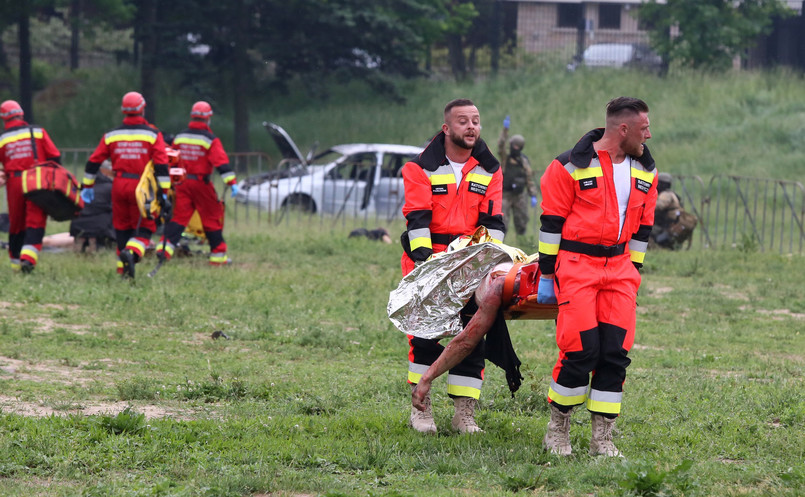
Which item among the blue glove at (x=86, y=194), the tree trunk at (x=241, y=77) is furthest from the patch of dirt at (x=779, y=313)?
the tree trunk at (x=241, y=77)

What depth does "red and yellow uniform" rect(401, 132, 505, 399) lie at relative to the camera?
5910 millimetres

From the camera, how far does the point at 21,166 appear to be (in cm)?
1236

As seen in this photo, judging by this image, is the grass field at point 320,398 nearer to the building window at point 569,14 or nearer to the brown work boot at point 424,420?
the brown work boot at point 424,420

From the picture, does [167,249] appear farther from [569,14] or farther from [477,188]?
[569,14]

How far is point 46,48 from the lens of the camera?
40.1m

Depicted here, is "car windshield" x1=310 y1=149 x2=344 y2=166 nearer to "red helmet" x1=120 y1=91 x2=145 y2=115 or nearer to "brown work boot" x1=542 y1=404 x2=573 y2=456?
"red helmet" x1=120 y1=91 x2=145 y2=115

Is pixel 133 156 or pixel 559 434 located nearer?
pixel 559 434

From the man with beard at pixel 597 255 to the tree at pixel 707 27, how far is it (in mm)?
30788

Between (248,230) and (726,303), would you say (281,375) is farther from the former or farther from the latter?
(248,230)

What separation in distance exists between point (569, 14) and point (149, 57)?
61.0 feet

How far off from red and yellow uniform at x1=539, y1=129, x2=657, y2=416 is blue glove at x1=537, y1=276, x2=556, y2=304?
0.15 ft

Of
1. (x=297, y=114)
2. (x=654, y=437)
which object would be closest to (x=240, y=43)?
(x=297, y=114)

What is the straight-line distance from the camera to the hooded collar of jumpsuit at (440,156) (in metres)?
5.97

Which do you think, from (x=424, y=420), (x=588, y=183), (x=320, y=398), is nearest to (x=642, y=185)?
(x=588, y=183)
